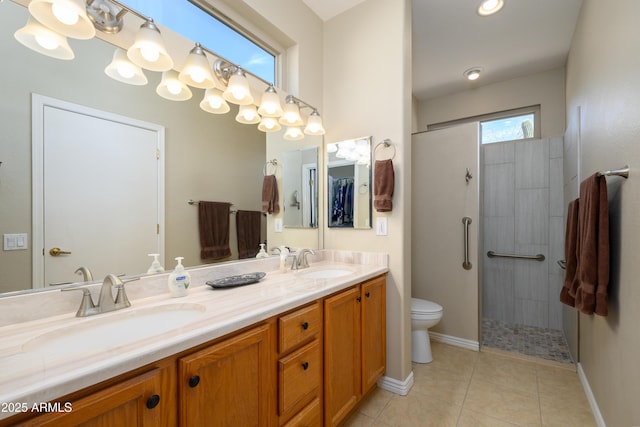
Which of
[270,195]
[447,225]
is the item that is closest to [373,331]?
[270,195]

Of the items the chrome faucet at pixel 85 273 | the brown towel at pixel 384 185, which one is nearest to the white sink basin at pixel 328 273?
the brown towel at pixel 384 185

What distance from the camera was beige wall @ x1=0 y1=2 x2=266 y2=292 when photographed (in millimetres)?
974

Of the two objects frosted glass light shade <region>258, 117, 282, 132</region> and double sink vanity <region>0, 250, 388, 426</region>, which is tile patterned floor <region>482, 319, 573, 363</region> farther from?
frosted glass light shade <region>258, 117, 282, 132</region>

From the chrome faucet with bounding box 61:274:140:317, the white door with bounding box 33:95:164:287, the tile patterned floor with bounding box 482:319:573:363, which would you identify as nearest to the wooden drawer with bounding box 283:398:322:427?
the chrome faucet with bounding box 61:274:140:317

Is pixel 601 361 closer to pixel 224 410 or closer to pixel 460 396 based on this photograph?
pixel 460 396

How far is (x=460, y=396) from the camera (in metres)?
1.89

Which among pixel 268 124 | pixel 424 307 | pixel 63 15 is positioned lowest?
pixel 424 307

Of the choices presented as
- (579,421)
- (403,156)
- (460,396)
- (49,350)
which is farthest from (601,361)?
(49,350)

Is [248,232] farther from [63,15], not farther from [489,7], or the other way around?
[489,7]

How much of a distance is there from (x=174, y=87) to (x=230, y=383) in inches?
55.0

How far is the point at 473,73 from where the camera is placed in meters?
3.15

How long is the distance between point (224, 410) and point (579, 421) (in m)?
2.10

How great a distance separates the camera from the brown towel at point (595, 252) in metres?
1.33

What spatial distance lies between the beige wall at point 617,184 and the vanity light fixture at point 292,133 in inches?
69.3
